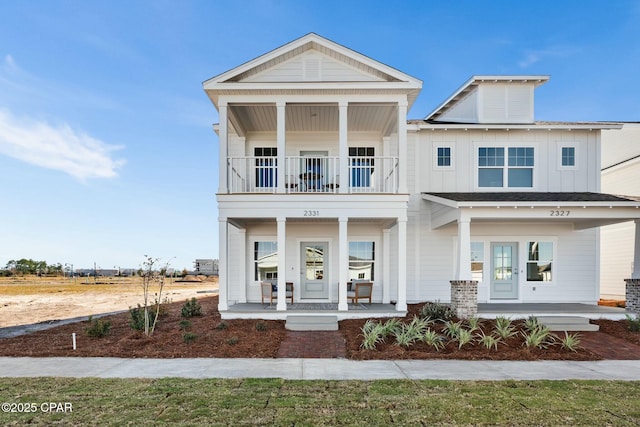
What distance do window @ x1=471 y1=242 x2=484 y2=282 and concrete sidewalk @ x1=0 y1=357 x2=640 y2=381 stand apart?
5.48 meters

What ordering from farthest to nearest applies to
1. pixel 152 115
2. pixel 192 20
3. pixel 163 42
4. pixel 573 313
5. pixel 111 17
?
pixel 152 115, pixel 163 42, pixel 192 20, pixel 111 17, pixel 573 313

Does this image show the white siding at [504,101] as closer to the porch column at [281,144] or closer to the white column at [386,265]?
the white column at [386,265]

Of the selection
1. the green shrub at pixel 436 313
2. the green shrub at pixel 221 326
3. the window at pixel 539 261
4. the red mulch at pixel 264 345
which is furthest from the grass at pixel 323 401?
the window at pixel 539 261

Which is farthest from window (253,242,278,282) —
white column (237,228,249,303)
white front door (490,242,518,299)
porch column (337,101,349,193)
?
white front door (490,242,518,299)

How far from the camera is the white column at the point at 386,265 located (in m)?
12.5

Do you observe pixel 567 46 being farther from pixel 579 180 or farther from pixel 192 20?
pixel 192 20

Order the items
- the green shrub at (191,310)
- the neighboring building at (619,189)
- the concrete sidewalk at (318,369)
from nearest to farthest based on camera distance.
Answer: the concrete sidewalk at (318,369), the green shrub at (191,310), the neighboring building at (619,189)

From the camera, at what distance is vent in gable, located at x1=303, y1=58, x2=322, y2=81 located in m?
10.8

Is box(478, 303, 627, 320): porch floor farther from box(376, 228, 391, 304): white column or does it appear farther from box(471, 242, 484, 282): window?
box(376, 228, 391, 304): white column

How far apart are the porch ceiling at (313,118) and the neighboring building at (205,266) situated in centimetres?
3703

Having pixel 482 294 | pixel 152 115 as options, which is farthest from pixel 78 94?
pixel 482 294

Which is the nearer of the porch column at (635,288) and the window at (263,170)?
the porch column at (635,288)

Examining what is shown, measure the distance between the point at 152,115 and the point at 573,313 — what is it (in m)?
20.8

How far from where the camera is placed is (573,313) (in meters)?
10.5
